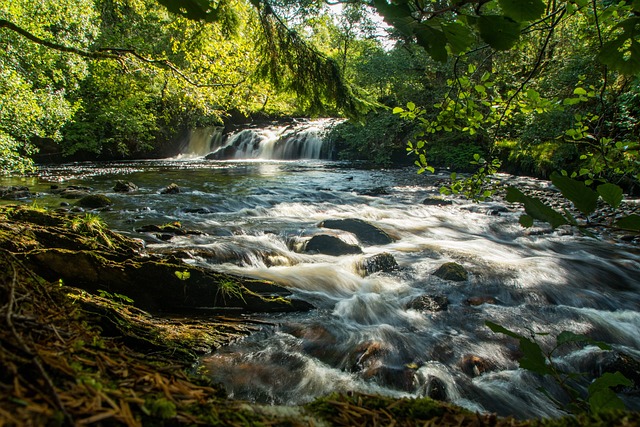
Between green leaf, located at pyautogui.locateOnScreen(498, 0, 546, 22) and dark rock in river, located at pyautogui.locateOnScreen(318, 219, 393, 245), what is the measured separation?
739 centimetres

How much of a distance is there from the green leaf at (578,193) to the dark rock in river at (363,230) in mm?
7290

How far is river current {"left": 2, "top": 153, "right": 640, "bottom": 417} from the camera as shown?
→ 3.61 m

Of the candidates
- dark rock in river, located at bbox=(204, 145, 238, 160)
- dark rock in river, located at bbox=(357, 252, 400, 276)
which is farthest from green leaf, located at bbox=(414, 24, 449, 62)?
dark rock in river, located at bbox=(204, 145, 238, 160)

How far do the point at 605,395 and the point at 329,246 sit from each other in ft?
20.6

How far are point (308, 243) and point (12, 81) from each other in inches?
400

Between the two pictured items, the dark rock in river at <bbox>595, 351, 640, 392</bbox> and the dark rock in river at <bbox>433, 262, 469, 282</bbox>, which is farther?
the dark rock in river at <bbox>433, 262, 469, 282</bbox>

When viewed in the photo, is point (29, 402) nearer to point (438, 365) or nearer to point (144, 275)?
point (144, 275)

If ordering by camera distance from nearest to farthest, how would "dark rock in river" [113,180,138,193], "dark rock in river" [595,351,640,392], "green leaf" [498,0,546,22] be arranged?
"green leaf" [498,0,546,22]
"dark rock in river" [595,351,640,392]
"dark rock in river" [113,180,138,193]

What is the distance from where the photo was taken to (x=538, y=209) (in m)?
1.00

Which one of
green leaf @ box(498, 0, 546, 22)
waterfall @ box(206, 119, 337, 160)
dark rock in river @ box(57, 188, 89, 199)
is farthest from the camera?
waterfall @ box(206, 119, 337, 160)

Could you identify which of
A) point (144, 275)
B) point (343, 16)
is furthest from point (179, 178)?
point (343, 16)

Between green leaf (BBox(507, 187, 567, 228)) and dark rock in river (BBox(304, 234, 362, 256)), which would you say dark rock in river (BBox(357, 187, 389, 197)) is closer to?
dark rock in river (BBox(304, 234, 362, 256))

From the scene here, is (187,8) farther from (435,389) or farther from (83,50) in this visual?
(83,50)

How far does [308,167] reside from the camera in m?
21.3
